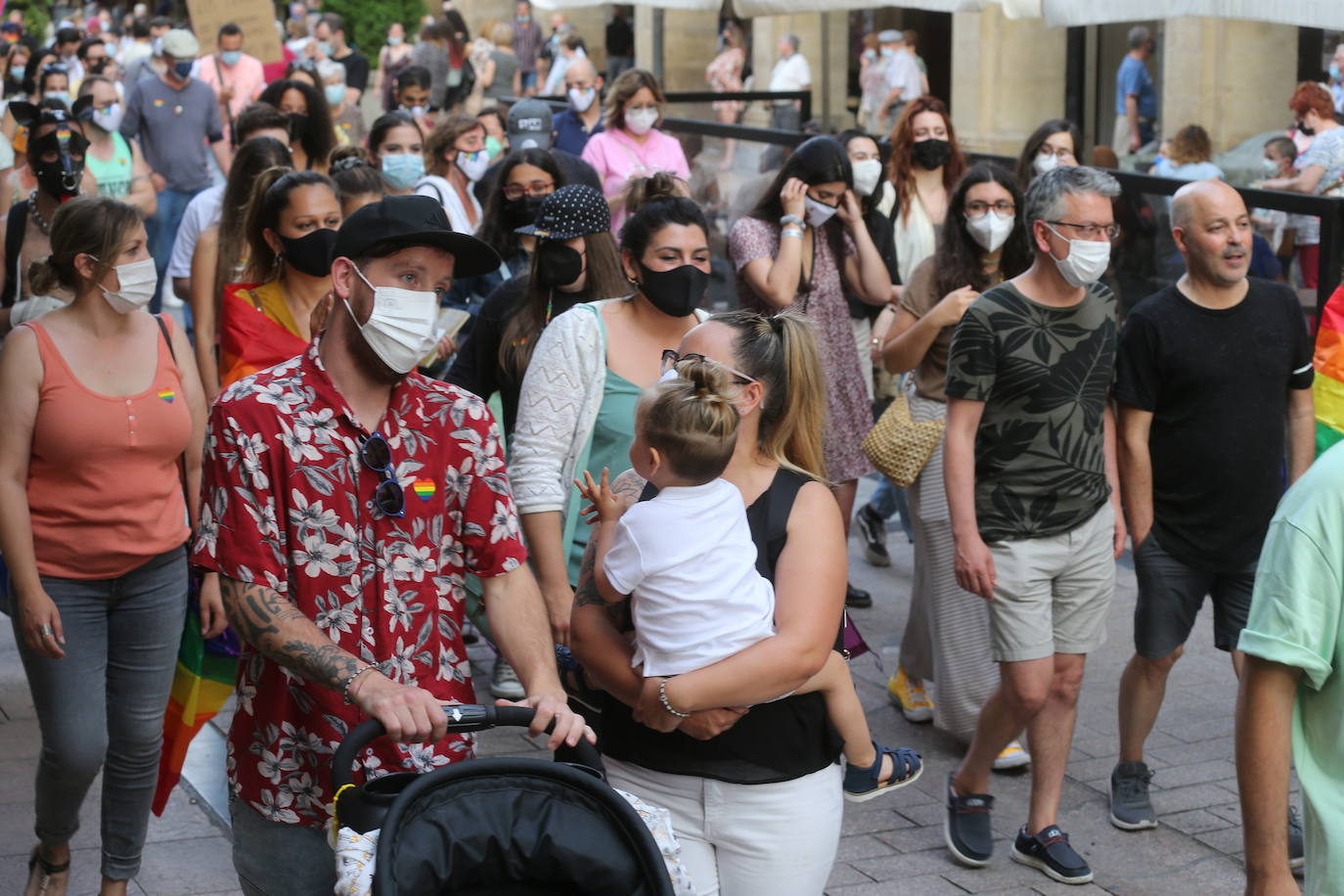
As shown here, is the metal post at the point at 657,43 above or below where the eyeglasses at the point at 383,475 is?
above

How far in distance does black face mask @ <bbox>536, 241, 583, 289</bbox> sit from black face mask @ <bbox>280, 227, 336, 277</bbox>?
682 mm

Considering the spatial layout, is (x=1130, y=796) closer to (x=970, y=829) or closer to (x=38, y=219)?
(x=970, y=829)

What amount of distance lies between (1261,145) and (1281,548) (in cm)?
1396

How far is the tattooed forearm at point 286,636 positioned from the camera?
3.05m

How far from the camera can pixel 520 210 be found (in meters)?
7.24

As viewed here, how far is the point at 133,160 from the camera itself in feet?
37.4

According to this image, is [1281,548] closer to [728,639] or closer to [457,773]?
[728,639]

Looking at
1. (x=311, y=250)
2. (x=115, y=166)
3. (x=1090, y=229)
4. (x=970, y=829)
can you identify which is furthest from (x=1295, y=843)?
(x=115, y=166)

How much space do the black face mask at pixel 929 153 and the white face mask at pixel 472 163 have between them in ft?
7.82

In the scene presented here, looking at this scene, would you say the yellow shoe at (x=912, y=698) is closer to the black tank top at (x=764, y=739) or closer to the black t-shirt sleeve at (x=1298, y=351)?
the black t-shirt sleeve at (x=1298, y=351)

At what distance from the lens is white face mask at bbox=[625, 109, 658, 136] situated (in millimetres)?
10391

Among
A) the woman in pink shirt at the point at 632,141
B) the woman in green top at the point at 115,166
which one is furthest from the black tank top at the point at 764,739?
the woman in green top at the point at 115,166

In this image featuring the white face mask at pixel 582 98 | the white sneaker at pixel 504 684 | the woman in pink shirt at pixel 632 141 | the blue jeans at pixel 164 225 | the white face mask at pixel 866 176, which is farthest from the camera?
the blue jeans at pixel 164 225

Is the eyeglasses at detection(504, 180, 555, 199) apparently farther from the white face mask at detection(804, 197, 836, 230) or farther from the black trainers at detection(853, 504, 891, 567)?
the black trainers at detection(853, 504, 891, 567)
